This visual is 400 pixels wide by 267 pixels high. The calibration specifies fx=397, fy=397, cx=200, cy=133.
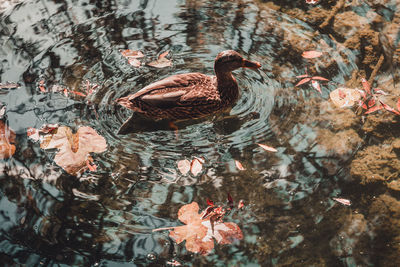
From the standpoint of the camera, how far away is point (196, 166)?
146 inches

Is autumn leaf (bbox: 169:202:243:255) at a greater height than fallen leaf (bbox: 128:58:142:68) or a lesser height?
lesser

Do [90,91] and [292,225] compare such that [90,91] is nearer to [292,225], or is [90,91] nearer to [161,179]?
[161,179]

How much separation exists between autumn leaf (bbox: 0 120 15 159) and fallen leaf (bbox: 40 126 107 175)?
0.30 meters

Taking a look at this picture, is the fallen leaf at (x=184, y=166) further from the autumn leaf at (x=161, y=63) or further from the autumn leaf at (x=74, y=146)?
the autumn leaf at (x=161, y=63)

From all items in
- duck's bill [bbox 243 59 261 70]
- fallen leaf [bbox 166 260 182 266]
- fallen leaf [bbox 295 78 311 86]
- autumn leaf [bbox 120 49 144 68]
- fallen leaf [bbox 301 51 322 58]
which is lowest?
fallen leaf [bbox 166 260 182 266]

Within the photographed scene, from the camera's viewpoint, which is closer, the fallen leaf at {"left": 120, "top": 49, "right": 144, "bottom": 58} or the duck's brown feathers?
the duck's brown feathers

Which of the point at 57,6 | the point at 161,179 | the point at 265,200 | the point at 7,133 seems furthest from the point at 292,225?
the point at 57,6

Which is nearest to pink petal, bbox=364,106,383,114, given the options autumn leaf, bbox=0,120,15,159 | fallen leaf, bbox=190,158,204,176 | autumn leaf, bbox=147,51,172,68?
fallen leaf, bbox=190,158,204,176

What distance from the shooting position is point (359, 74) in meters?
4.54

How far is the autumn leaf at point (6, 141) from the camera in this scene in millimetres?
3846

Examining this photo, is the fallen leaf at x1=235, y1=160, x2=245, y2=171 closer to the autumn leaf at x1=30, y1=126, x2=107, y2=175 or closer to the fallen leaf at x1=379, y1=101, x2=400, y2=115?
the autumn leaf at x1=30, y1=126, x2=107, y2=175

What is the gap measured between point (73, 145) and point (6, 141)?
2.27 feet

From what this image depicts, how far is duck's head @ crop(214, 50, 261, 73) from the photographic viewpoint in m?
4.26

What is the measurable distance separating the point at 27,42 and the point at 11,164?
6.29ft
